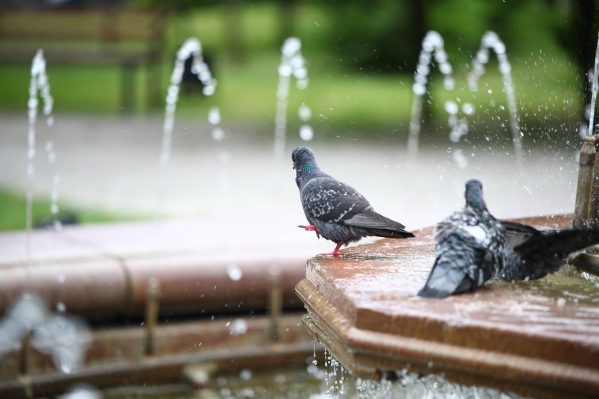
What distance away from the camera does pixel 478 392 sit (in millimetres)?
2324

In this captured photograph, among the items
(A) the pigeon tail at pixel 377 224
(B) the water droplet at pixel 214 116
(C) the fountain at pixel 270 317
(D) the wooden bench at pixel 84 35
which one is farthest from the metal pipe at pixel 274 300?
(B) the water droplet at pixel 214 116

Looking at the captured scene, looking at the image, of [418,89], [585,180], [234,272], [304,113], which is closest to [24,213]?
[234,272]

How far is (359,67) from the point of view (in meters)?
17.6

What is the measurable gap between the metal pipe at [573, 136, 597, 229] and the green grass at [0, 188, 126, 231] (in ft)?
16.2

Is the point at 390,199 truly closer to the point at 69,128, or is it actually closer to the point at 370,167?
the point at 370,167

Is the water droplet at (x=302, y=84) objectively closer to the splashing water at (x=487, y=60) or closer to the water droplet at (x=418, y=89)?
the water droplet at (x=418, y=89)

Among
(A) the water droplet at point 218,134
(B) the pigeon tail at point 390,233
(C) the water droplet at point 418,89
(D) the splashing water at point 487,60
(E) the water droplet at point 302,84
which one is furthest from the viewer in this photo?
(E) the water droplet at point 302,84

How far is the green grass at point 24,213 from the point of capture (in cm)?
706

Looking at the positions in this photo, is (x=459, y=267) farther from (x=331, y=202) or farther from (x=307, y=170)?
(x=307, y=170)

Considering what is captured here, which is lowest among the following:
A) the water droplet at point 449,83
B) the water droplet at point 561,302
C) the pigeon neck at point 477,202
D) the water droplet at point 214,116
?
the water droplet at point 561,302

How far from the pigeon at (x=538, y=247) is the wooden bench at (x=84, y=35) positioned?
10462 mm

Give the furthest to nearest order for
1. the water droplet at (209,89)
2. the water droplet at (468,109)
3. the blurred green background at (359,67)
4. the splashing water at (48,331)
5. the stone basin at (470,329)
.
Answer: the water droplet at (209,89), the water droplet at (468,109), the blurred green background at (359,67), the splashing water at (48,331), the stone basin at (470,329)

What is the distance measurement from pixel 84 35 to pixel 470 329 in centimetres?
1195

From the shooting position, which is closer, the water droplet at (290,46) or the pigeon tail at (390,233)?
the pigeon tail at (390,233)
